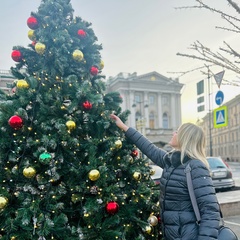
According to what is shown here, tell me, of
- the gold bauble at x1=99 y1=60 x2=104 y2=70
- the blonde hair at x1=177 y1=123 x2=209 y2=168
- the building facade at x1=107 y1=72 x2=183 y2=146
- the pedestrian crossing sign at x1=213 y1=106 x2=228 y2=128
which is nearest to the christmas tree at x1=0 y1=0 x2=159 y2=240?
the gold bauble at x1=99 y1=60 x2=104 y2=70

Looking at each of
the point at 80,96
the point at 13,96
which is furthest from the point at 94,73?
the point at 13,96

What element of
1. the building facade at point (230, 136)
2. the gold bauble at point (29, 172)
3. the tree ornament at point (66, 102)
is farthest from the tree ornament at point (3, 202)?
the building facade at point (230, 136)

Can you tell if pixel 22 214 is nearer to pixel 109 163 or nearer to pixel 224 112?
pixel 109 163

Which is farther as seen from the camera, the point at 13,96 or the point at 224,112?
the point at 224,112

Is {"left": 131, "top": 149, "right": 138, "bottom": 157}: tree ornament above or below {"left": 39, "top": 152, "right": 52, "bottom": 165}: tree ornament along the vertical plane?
above

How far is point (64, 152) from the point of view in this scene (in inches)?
104

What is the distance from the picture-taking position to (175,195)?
2.24 metres

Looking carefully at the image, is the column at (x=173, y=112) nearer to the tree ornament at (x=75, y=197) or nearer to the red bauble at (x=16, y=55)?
the red bauble at (x=16, y=55)

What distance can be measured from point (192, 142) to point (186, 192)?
41 centimetres

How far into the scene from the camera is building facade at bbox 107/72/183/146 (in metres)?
57.3

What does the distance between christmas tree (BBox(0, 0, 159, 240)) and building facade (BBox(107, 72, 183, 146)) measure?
170 feet

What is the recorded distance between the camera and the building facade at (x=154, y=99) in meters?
57.3

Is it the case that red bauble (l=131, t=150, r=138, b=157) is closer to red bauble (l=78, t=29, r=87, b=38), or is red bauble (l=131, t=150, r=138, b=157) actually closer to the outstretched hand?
the outstretched hand

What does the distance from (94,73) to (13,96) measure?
900 millimetres
